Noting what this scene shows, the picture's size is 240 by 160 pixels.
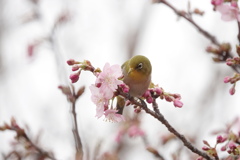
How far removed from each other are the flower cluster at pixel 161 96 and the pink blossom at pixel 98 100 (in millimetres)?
269

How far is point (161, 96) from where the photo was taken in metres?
2.33

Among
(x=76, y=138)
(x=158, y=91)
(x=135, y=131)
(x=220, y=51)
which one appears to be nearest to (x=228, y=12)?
(x=220, y=51)

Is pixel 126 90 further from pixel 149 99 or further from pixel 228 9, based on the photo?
pixel 228 9

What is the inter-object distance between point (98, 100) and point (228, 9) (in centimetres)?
113

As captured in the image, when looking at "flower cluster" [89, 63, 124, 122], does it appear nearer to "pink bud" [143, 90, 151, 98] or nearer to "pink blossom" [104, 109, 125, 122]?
"pink blossom" [104, 109, 125, 122]

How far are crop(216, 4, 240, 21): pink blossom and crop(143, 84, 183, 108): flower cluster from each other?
740mm

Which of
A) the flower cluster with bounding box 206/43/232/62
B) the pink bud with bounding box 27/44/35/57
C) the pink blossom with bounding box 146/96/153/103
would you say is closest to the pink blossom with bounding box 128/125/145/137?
the flower cluster with bounding box 206/43/232/62

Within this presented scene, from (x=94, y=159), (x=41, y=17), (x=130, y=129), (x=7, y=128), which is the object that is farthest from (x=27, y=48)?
(x=94, y=159)

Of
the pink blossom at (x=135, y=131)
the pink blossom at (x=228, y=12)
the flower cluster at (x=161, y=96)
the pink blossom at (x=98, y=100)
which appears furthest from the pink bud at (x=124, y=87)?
the pink blossom at (x=135, y=131)

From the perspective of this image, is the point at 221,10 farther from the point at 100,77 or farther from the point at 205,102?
the point at 205,102

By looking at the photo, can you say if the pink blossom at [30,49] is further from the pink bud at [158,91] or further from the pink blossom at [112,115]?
the pink bud at [158,91]

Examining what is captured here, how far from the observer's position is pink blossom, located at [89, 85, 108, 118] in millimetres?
2176

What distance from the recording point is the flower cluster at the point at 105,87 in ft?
6.93

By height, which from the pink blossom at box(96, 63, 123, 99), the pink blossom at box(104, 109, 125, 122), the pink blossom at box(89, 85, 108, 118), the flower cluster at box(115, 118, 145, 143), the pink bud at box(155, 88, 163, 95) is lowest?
the flower cluster at box(115, 118, 145, 143)
